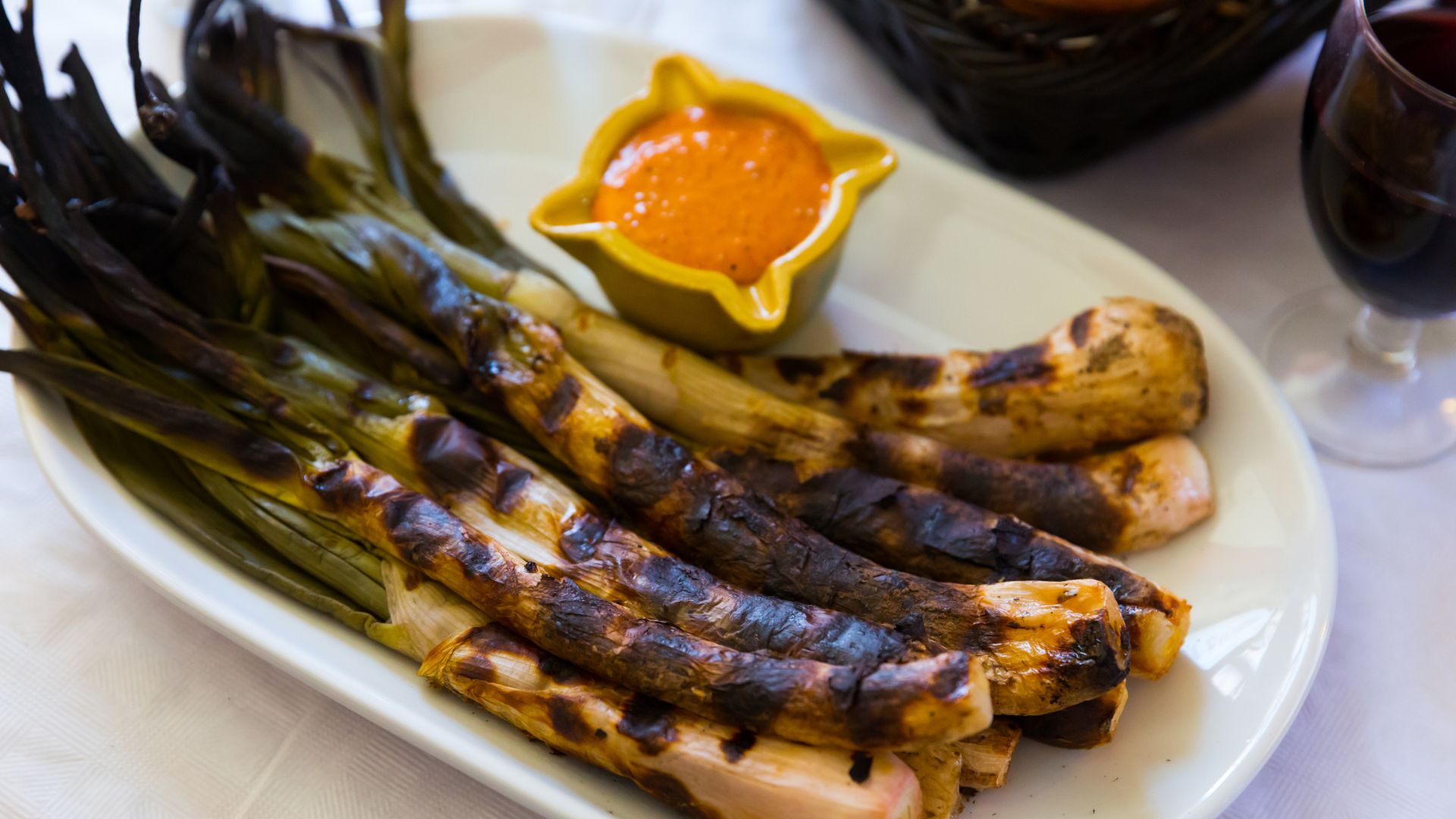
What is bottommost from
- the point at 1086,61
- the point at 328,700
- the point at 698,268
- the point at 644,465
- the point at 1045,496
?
the point at 328,700

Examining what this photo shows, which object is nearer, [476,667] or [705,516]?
[476,667]

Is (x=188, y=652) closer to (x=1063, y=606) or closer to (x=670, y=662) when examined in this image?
(x=670, y=662)

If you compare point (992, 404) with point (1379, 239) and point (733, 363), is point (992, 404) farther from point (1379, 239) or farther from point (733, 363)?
point (1379, 239)

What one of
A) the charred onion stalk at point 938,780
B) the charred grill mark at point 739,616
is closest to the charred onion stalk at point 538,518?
the charred grill mark at point 739,616

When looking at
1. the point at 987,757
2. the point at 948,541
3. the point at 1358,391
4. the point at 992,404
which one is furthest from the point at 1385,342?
the point at 987,757

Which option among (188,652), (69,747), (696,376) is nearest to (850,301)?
(696,376)

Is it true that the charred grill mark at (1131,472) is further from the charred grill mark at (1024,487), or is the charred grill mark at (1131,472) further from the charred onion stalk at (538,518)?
the charred onion stalk at (538,518)

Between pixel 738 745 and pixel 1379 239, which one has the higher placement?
pixel 1379 239

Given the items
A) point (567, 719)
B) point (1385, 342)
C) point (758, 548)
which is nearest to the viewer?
point (567, 719)
